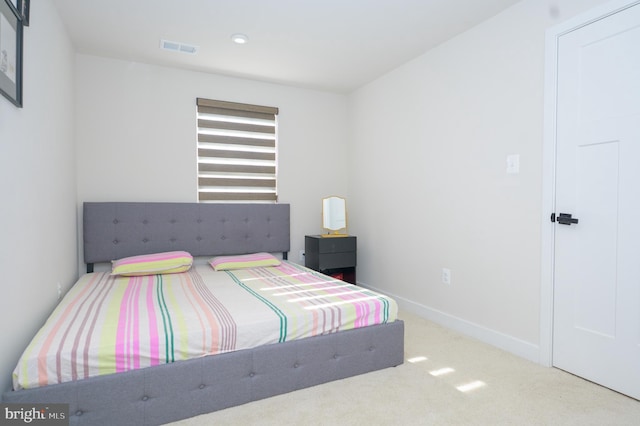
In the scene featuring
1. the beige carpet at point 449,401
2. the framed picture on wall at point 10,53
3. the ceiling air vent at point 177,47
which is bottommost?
the beige carpet at point 449,401

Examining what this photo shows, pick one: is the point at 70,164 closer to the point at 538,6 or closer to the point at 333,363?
the point at 333,363

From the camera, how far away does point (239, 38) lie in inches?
117

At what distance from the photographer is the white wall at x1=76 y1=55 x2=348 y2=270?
11.0 feet

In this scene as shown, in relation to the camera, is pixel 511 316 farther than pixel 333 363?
Yes

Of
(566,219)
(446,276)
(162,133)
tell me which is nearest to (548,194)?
(566,219)

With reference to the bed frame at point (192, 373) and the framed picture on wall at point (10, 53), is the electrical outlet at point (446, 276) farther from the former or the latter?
the framed picture on wall at point (10, 53)

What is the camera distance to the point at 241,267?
11.3 feet

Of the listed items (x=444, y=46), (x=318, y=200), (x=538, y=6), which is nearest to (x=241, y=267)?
(x=318, y=200)

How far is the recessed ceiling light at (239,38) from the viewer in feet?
9.62

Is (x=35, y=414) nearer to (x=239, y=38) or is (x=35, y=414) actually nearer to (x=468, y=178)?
(x=239, y=38)

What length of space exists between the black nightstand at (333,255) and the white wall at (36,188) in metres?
2.16

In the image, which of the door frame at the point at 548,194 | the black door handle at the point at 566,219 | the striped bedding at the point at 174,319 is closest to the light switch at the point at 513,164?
the door frame at the point at 548,194

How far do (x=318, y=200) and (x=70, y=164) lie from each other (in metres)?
2.47

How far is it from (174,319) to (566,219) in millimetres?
2348
